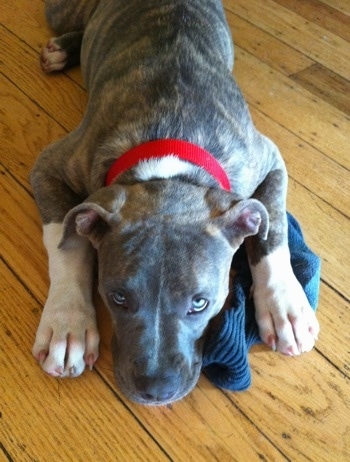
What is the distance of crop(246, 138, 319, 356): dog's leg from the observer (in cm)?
223

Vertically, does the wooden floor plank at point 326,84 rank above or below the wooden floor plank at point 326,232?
above

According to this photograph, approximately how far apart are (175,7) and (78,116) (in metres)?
0.77

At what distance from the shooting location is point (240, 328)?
86.1 inches

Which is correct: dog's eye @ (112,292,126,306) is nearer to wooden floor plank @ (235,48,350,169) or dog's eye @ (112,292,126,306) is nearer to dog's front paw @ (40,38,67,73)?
wooden floor plank @ (235,48,350,169)

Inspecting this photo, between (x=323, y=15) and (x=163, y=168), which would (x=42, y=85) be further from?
(x=323, y=15)

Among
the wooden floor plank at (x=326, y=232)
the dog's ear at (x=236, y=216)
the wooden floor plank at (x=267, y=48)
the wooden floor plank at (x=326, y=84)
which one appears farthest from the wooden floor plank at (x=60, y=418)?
the wooden floor plank at (x=267, y=48)

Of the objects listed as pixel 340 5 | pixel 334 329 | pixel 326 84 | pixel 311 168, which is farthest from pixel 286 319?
pixel 340 5

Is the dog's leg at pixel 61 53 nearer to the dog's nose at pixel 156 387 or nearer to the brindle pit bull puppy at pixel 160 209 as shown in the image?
the brindle pit bull puppy at pixel 160 209

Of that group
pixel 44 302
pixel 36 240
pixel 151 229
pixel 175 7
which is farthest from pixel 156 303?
pixel 175 7

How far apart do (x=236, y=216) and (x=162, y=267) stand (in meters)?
0.31

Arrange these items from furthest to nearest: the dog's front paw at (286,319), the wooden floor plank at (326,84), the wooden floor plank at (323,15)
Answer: the wooden floor plank at (323,15) → the wooden floor plank at (326,84) → the dog's front paw at (286,319)

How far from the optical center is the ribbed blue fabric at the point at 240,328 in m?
2.10

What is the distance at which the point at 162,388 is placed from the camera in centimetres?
187

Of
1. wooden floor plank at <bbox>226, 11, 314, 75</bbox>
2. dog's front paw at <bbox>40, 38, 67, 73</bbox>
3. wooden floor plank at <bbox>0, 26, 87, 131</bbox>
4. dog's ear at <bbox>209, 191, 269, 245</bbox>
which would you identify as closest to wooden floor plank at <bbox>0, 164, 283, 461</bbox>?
dog's ear at <bbox>209, 191, 269, 245</bbox>
